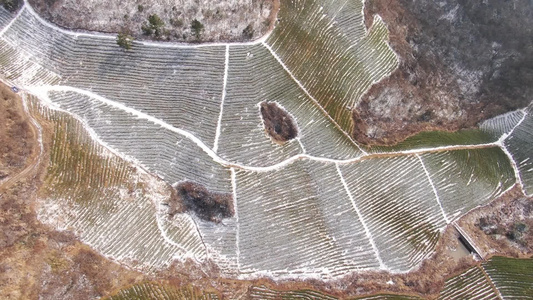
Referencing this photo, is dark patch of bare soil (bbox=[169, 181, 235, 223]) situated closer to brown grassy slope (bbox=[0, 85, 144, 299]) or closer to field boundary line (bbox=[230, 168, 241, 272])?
field boundary line (bbox=[230, 168, 241, 272])

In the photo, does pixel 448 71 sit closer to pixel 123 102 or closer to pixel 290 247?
pixel 290 247

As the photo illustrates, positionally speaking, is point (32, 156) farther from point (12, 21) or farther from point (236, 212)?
point (236, 212)

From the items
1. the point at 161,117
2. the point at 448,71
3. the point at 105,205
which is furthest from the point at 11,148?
the point at 448,71

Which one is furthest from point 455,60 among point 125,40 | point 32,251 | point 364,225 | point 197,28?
point 32,251

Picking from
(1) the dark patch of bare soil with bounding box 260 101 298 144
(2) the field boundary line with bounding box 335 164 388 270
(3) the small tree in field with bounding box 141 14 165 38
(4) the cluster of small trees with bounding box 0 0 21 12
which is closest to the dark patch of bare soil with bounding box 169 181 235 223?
(1) the dark patch of bare soil with bounding box 260 101 298 144

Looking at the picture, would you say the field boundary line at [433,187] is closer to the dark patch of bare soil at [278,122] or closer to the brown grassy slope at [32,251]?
the dark patch of bare soil at [278,122]
